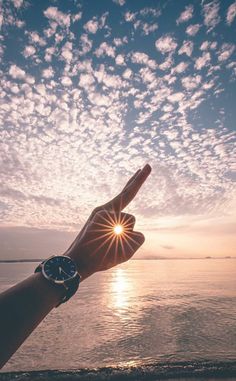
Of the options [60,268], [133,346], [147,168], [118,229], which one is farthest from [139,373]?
[147,168]

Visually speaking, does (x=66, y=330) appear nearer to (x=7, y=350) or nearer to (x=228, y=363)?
(x=228, y=363)

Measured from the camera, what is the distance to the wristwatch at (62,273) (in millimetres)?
1866

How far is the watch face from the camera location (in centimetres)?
188

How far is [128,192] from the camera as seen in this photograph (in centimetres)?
208

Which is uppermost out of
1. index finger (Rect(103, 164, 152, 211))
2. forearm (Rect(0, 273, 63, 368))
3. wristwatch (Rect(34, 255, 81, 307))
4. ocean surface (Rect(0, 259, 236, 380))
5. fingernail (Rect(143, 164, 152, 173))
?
fingernail (Rect(143, 164, 152, 173))

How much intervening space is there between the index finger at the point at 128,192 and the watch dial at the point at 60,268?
0.51 m

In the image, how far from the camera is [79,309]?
2714 centimetres

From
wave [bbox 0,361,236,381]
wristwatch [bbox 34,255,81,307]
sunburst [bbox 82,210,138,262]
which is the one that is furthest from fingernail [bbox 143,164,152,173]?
wave [bbox 0,361,236,381]

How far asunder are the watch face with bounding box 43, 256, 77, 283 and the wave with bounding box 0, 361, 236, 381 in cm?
1006

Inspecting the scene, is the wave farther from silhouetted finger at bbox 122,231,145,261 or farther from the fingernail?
the fingernail

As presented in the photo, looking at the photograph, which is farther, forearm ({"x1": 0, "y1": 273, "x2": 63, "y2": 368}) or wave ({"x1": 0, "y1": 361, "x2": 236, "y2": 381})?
wave ({"x1": 0, "y1": 361, "x2": 236, "y2": 381})

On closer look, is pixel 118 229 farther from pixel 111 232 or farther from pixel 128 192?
pixel 128 192

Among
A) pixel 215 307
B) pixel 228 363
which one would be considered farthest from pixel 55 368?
pixel 215 307

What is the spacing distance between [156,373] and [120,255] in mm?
10591
